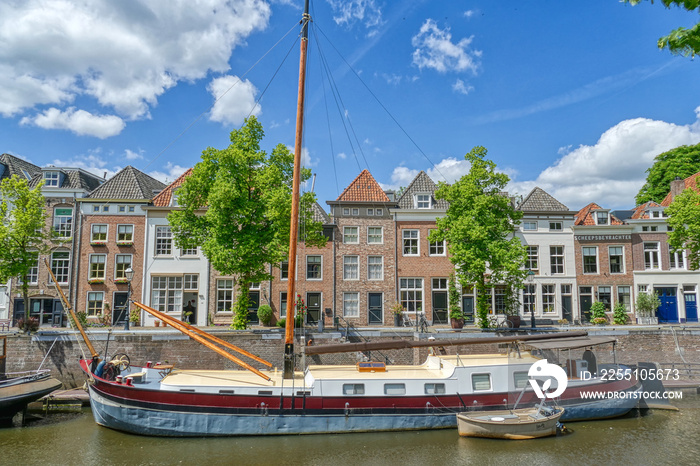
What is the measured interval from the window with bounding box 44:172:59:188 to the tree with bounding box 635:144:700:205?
50783 mm

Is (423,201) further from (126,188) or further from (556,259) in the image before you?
(126,188)

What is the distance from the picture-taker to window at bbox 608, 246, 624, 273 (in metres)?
30.8

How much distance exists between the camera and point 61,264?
2898 cm

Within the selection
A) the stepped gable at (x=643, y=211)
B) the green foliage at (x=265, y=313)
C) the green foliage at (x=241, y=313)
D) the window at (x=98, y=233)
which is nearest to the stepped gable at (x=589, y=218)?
the stepped gable at (x=643, y=211)

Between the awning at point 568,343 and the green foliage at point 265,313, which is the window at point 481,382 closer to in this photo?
the awning at point 568,343

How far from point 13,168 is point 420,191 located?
2984cm

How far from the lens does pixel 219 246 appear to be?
21609 mm

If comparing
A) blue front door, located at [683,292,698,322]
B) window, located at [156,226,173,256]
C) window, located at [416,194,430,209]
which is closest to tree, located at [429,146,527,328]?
window, located at [416,194,430,209]

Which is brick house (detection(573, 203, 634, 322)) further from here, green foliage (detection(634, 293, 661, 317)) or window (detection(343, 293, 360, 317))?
window (detection(343, 293, 360, 317))

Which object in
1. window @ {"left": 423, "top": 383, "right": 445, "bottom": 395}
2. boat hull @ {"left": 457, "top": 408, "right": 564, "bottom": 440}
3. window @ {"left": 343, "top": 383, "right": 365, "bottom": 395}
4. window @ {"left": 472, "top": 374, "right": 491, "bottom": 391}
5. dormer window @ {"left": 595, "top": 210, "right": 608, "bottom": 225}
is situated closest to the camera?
boat hull @ {"left": 457, "top": 408, "right": 564, "bottom": 440}

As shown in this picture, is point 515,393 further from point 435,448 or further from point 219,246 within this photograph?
point 219,246

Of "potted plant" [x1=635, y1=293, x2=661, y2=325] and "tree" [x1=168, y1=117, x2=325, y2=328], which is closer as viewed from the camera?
"tree" [x1=168, y1=117, x2=325, y2=328]

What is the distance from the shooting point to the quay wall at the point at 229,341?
20.9 metres

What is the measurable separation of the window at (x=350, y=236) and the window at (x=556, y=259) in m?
13.7
